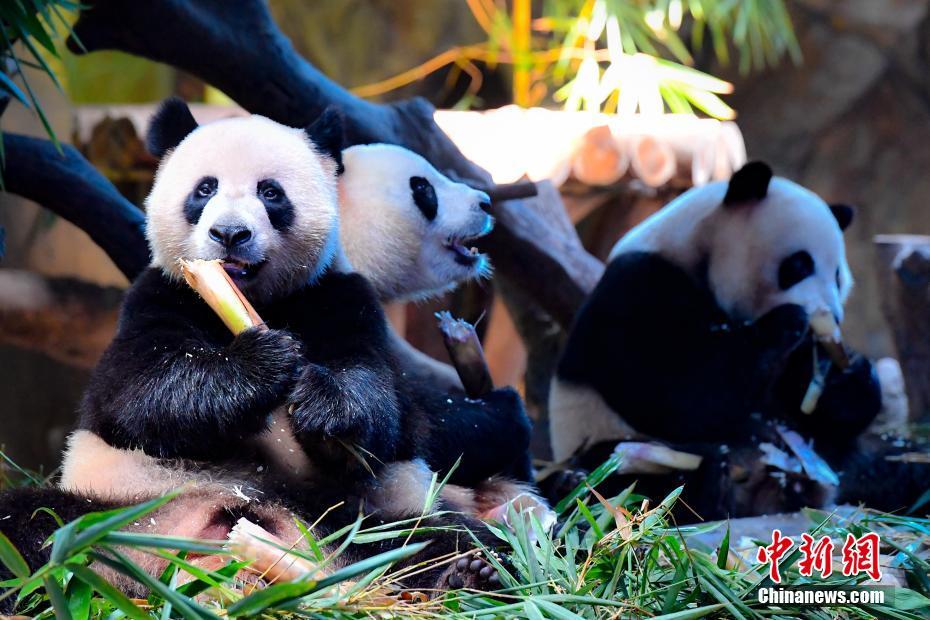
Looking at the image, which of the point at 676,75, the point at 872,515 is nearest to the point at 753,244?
the point at 872,515

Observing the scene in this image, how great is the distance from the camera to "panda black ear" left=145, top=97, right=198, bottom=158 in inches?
103

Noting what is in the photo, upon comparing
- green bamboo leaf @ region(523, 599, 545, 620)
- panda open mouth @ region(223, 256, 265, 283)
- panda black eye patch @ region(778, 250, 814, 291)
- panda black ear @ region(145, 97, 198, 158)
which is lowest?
panda black eye patch @ region(778, 250, 814, 291)

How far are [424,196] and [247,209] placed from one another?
0.95 meters

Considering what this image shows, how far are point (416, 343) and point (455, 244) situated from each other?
2134mm

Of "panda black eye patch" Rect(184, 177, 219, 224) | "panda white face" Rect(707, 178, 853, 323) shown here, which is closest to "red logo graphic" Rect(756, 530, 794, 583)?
"panda black eye patch" Rect(184, 177, 219, 224)

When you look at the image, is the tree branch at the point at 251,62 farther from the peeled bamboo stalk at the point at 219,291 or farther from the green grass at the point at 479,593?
the green grass at the point at 479,593

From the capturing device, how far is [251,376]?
2.16 meters

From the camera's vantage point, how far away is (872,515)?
3.14m

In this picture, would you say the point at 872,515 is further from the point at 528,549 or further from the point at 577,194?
the point at 577,194

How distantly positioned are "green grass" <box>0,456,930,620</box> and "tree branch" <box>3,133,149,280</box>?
5.89 ft

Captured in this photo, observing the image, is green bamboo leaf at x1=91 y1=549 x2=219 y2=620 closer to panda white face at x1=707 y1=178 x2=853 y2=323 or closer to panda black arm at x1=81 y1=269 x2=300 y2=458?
panda black arm at x1=81 y1=269 x2=300 y2=458

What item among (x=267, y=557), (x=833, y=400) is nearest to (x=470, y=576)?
(x=267, y=557)

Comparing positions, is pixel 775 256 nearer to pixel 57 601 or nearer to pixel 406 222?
pixel 406 222

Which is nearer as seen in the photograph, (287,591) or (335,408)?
(287,591)
